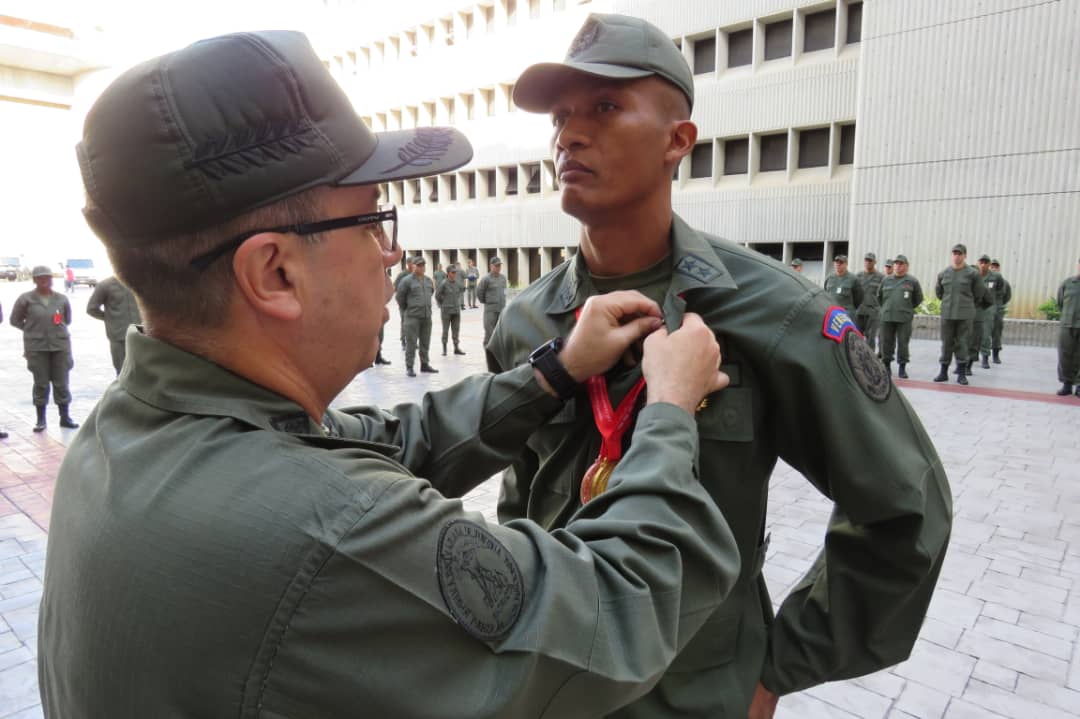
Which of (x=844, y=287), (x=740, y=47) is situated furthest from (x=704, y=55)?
(x=844, y=287)

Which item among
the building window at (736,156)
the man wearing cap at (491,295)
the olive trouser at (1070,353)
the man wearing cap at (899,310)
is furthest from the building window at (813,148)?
the olive trouser at (1070,353)

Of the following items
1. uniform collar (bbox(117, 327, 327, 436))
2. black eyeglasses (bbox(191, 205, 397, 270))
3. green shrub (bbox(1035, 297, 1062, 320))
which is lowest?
green shrub (bbox(1035, 297, 1062, 320))

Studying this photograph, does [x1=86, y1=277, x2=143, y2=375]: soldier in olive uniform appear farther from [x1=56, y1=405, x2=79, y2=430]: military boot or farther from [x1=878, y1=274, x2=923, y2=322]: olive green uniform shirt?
[x1=878, y1=274, x2=923, y2=322]: olive green uniform shirt

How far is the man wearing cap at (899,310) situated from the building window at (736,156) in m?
11.4

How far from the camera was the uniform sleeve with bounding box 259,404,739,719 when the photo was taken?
2.85 feet

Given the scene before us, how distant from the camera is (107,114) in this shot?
3.29 feet

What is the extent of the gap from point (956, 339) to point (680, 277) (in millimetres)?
12296

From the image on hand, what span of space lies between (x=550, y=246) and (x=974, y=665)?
26.4 m

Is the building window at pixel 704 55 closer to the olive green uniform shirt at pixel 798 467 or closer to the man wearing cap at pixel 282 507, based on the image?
the olive green uniform shirt at pixel 798 467

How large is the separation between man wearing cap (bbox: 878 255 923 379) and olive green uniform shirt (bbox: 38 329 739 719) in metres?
12.8

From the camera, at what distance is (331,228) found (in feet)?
3.67

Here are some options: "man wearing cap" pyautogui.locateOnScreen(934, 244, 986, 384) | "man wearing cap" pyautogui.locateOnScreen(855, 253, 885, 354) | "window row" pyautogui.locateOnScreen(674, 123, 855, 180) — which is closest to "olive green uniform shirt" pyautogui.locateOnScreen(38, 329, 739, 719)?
"man wearing cap" pyautogui.locateOnScreen(934, 244, 986, 384)

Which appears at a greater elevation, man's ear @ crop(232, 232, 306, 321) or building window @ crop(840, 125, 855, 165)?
building window @ crop(840, 125, 855, 165)

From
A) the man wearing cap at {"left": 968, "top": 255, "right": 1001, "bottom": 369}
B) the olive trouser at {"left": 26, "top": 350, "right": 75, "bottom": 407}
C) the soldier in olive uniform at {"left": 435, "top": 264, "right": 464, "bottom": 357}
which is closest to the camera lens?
the olive trouser at {"left": 26, "top": 350, "right": 75, "bottom": 407}
